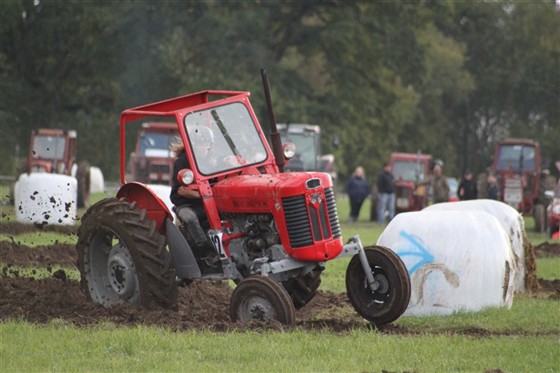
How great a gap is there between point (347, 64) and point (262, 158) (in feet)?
140

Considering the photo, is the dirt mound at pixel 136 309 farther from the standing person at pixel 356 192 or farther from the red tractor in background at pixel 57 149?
the red tractor in background at pixel 57 149

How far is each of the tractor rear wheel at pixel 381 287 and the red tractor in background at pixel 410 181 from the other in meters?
29.2

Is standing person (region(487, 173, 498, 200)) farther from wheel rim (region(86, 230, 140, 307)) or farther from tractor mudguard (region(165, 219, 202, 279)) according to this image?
tractor mudguard (region(165, 219, 202, 279))

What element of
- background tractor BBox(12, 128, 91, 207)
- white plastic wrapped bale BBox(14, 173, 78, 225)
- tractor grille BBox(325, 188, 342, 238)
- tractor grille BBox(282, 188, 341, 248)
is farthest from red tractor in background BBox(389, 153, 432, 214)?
tractor grille BBox(282, 188, 341, 248)

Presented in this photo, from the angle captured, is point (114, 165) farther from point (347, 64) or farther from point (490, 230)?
point (490, 230)

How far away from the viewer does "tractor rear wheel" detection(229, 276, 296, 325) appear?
11359mm

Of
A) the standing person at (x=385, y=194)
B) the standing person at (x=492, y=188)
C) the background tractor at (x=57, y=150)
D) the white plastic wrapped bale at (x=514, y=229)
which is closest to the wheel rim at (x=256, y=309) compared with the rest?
the white plastic wrapped bale at (x=514, y=229)

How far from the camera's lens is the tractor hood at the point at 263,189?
1202 cm

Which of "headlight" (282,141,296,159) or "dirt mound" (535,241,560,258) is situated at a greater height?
"headlight" (282,141,296,159)

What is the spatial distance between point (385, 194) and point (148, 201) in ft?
86.1

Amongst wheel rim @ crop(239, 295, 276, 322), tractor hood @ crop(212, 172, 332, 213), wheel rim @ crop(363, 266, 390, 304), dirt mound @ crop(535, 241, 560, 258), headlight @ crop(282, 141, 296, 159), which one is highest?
headlight @ crop(282, 141, 296, 159)

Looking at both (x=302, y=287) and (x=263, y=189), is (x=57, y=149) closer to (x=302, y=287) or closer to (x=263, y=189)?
(x=302, y=287)

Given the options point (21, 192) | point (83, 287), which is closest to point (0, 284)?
point (83, 287)

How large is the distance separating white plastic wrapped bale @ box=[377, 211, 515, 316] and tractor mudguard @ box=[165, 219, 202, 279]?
217 centimetres
